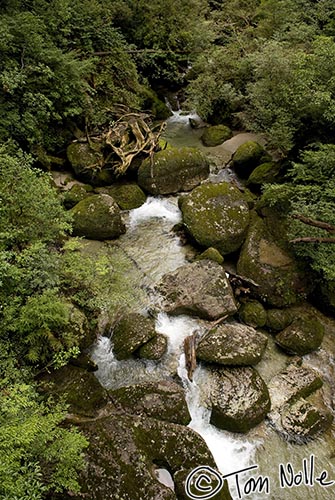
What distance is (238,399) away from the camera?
260 inches

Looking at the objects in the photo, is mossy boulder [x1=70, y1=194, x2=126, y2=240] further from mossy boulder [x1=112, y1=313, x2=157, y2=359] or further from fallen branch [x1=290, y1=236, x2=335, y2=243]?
fallen branch [x1=290, y1=236, x2=335, y2=243]

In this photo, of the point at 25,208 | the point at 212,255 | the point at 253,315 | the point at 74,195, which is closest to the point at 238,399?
the point at 253,315

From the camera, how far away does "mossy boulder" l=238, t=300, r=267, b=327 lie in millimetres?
8156

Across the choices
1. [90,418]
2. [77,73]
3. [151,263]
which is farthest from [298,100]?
[90,418]

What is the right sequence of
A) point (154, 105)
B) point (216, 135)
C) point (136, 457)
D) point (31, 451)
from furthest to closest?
point (154, 105) < point (216, 135) < point (136, 457) < point (31, 451)

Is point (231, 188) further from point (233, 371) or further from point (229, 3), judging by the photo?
point (229, 3)

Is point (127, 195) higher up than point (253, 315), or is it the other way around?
point (127, 195)

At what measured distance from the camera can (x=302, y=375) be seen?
23.7 feet

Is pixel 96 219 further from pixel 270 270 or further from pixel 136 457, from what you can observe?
pixel 136 457

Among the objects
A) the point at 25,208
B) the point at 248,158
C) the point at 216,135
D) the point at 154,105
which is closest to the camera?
the point at 25,208

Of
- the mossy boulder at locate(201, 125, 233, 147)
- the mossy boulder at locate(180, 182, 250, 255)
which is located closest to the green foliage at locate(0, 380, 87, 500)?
the mossy boulder at locate(180, 182, 250, 255)

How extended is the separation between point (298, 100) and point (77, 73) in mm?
6852

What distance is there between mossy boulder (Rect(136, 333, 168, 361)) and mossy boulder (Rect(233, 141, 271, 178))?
A: 7845mm

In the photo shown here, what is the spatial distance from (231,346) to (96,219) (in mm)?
5029
